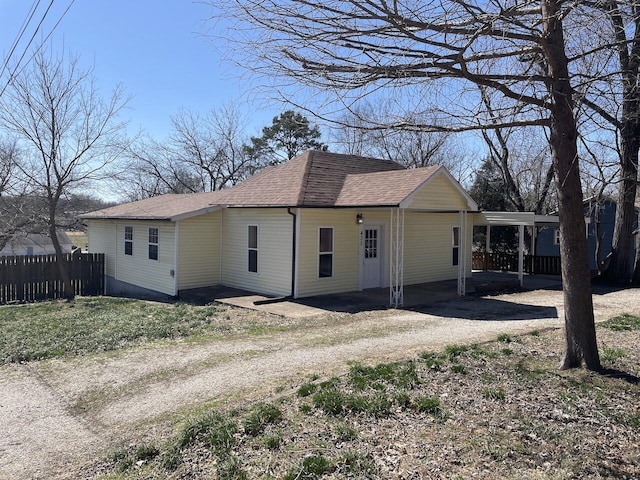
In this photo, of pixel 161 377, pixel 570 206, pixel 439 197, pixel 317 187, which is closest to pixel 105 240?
pixel 317 187

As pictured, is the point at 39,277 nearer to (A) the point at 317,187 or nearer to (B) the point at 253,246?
(B) the point at 253,246

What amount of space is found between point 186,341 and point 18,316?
22.9 ft

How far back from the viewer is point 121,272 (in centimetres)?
1833

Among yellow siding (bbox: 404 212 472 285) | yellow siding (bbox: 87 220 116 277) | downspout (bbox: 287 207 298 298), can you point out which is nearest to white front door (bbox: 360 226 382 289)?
yellow siding (bbox: 404 212 472 285)

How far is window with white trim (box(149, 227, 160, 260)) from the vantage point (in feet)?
53.0

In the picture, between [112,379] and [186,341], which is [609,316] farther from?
[112,379]

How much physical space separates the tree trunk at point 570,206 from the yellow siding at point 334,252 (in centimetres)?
813

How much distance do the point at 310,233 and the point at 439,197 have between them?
12.3 feet

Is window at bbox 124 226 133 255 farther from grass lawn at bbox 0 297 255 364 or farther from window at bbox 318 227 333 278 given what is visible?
window at bbox 318 227 333 278

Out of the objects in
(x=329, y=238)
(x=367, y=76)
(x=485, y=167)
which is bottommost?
(x=329, y=238)

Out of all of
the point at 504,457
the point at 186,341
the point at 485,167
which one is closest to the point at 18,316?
the point at 186,341

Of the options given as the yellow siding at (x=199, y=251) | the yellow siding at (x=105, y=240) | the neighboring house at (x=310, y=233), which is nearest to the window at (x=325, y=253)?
the neighboring house at (x=310, y=233)

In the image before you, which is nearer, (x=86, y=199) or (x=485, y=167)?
(x=86, y=199)

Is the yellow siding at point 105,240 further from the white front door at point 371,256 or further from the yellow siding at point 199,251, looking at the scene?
the white front door at point 371,256
